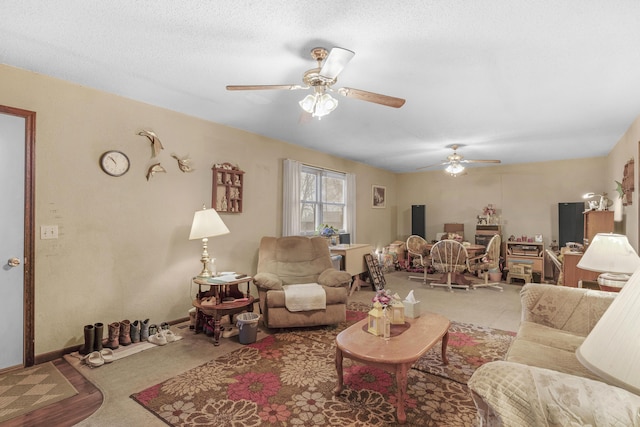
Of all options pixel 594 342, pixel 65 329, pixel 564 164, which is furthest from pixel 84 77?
pixel 564 164

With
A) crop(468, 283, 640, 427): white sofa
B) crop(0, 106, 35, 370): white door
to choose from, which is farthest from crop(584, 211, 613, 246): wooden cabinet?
crop(0, 106, 35, 370): white door

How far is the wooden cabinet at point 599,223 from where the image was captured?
14.2 ft

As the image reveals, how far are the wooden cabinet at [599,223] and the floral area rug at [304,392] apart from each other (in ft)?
9.55

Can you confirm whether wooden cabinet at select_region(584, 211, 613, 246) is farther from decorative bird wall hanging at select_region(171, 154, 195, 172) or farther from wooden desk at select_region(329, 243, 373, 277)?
decorative bird wall hanging at select_region(171, 154, 195, 172)

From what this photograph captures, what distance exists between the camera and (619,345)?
624mm

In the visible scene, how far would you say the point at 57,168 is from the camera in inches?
110

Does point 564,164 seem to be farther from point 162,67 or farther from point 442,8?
point 162,67

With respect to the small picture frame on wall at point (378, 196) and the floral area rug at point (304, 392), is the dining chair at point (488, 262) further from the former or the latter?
the floral area rug at point (304, 392)

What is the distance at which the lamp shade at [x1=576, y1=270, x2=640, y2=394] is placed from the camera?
592 mm

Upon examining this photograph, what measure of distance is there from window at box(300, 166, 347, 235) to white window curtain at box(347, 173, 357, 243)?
0.08m

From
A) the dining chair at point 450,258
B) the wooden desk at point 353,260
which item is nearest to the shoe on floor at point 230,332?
the wooden desk at point 353,260

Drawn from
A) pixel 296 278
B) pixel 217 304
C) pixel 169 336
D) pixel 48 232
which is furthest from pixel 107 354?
pixel 296 278

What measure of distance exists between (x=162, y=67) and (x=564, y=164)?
23.3 ft

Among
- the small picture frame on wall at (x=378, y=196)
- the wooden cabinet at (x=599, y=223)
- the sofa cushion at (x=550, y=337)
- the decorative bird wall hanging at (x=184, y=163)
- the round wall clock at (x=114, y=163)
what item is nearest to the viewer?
the sofa cushion at (x=550, y=337)
